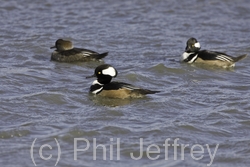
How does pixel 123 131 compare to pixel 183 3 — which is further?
pixel 183 3

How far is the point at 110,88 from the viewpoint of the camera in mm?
11383

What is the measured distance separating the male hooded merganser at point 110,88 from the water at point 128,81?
167 mm

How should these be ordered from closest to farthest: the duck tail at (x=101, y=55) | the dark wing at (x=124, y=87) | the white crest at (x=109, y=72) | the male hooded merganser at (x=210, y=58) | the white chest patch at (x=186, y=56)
Answer: the dark wing at (x=124, y=87)
the white crest at (x=109, y=72)
the male hooded merganser at (x=210, y=58)
the duck tail at (x=101, y=55)
the white chest patch at (x=186, y=56)

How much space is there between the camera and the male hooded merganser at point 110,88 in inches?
443

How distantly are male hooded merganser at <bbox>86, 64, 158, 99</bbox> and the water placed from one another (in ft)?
Result: 0.55

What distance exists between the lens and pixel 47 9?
19406 millimetres

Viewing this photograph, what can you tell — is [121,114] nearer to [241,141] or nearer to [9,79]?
[241,141]

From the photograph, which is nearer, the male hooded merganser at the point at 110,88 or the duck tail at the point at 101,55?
the male hooded merganser at the point at 110,88

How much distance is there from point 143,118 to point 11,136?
214 cm

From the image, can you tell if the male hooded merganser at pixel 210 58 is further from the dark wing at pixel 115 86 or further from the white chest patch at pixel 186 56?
the dark wing at pixel 115 86

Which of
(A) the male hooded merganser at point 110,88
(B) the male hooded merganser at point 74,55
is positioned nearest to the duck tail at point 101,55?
(B) the male hooded merganser at point 74,55

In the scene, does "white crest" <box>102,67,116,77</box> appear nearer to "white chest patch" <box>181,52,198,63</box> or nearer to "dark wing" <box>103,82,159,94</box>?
"dark wing" <box>103,82,159,94</box>

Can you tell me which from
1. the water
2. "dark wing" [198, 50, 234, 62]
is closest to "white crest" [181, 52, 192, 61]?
"dark wing" [198, 50, 234, 62]

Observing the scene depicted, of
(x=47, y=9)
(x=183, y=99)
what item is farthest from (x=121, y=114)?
(x=47, y=9)
